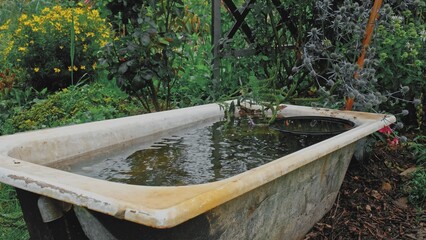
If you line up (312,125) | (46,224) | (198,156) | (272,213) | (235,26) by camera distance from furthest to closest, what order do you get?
1. (235,26)
2. (312,125)
3. (198,156)
4. (272,213)
5. (46,224)

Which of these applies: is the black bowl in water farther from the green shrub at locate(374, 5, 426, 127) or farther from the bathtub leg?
the bathtub leg

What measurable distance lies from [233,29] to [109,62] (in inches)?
48.7

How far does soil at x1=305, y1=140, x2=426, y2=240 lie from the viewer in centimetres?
231

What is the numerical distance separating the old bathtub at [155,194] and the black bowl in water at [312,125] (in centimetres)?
10

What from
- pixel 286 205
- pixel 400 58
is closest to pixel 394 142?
pixel 400 58

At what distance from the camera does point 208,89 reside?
12.2 feet

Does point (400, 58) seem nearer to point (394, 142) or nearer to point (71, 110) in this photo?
point (394, 142)

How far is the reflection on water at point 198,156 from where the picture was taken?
5.92 ft

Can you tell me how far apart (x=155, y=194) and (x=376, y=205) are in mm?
1793

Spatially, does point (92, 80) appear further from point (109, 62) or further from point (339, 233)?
point (339, 233)

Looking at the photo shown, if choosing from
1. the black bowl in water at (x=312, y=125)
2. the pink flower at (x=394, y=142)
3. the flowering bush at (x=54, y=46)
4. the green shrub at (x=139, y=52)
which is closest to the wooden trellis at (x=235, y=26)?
the green shrub at (x=139, y=52)

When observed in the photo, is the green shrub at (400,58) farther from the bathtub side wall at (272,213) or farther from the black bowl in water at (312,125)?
the bathtub side wall at (272,213)

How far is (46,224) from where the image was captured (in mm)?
1379

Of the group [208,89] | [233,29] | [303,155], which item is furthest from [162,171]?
[233,29]
